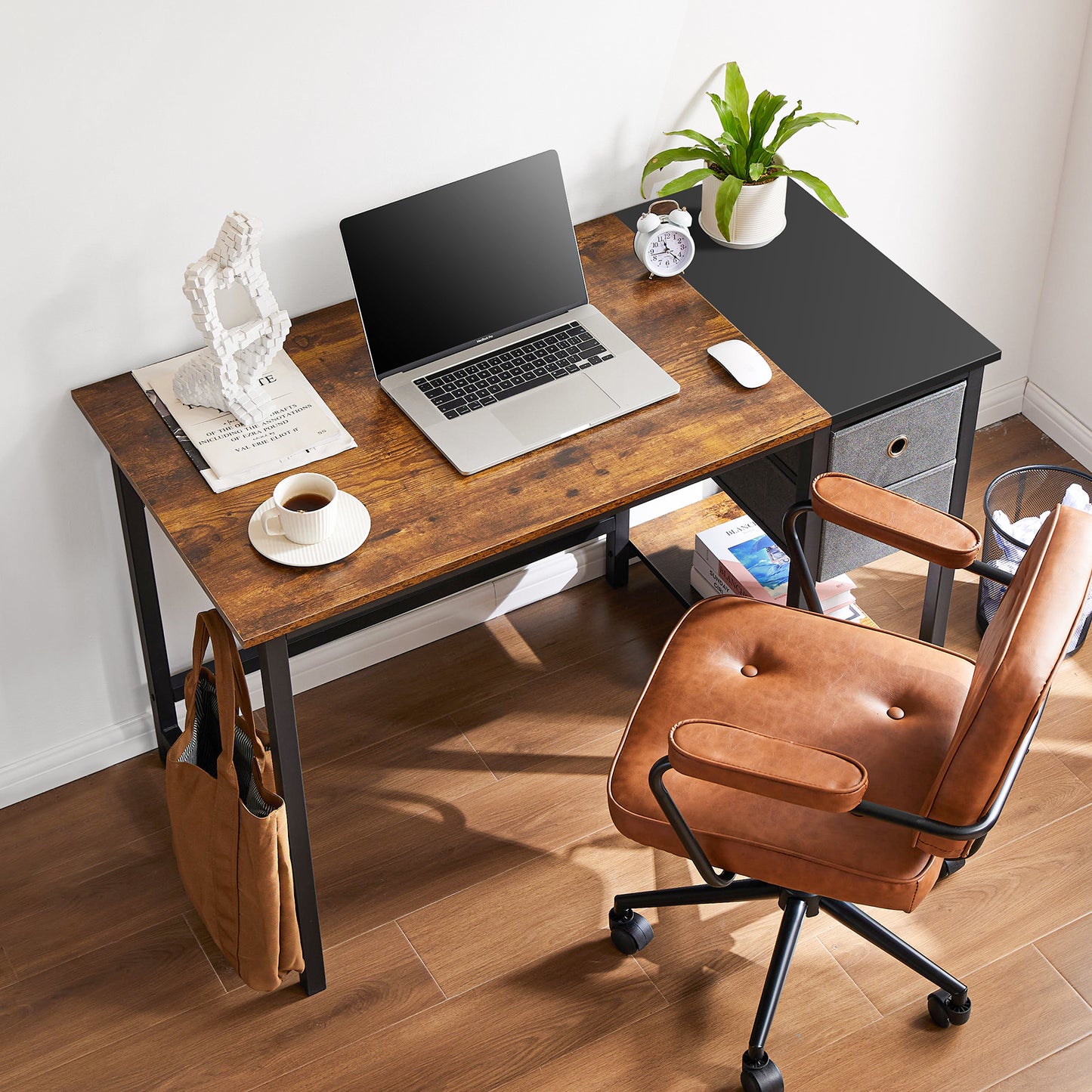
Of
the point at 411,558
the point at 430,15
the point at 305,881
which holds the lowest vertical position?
the point at 305,881

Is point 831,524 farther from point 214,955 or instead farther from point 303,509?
point 214,955

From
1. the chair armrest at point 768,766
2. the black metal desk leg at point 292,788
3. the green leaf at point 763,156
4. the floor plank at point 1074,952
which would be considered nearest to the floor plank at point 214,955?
the black metal desk leg at point 292,788

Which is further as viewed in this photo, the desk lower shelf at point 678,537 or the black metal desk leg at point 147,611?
the desk lower shelf at point 678,537

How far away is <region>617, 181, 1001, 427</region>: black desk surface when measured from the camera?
2.15 metres

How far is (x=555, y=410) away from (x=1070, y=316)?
5.22 ft

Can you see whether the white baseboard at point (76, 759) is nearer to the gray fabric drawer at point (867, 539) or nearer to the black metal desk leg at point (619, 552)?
the black metal desk leg at point (619, 552)

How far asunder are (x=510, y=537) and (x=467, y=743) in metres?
0.83

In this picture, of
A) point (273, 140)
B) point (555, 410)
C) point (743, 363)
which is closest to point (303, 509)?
point (555, 410)

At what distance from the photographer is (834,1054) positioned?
2133mm

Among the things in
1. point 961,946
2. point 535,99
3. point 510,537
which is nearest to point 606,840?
point 961,946

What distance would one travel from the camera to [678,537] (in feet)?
9.29

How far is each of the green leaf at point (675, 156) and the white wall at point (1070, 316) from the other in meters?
0.99

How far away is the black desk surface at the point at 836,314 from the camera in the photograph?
7.04 ft

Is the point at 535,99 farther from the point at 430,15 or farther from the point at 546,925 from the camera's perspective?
the point at 546,925
